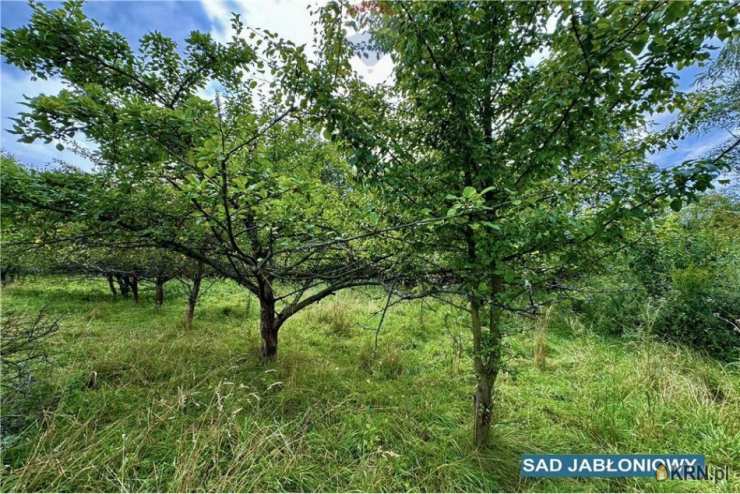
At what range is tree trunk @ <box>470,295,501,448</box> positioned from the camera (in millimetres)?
1855

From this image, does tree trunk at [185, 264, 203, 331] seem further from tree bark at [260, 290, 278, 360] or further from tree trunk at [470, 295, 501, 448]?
tree trunk at [470, 295, 501, 448]

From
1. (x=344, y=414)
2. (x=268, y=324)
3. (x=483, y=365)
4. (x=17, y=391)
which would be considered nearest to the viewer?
(x=483, y=365)

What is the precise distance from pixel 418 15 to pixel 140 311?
25.1ft

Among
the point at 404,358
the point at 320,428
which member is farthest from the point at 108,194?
the point at 404,358

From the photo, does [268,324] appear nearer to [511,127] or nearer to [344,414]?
[344,414]

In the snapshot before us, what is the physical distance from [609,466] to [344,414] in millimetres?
2102

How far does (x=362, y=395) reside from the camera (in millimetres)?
2943

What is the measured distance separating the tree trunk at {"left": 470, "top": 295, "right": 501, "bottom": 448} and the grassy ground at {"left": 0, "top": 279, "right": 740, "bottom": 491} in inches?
5.2

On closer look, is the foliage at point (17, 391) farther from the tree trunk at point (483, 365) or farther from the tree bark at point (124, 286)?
the tree bark at point (124, 286)

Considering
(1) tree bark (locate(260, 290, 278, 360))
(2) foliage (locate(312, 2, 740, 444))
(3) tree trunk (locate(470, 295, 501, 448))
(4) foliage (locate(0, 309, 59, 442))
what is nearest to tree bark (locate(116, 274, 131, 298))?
(4) foliage (locate(0, 309, 59, 442))

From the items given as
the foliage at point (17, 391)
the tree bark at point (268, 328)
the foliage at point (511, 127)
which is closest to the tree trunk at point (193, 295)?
the tree bark at point (268, 328)

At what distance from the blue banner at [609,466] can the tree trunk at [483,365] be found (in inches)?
13.7

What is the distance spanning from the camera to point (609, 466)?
2.04m

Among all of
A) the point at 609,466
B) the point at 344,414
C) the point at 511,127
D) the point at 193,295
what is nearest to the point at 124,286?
the point at 193,295
